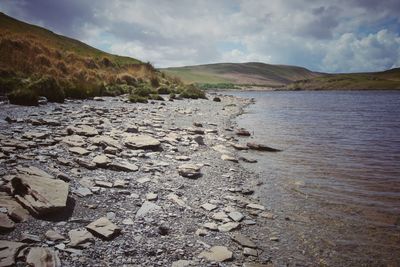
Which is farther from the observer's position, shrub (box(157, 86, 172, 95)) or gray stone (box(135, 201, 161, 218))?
shrub (box(157, 86, 172, 95))

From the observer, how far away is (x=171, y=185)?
7.26m

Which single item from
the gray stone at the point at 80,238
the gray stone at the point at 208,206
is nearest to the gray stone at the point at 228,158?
the gray stone at the point at 208,206

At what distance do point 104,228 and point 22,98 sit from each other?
13.1 m

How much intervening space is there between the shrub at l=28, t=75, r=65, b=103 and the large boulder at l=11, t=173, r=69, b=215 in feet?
43.8

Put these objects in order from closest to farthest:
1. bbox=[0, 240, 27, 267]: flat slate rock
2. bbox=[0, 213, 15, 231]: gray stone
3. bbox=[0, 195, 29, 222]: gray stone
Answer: bbox=[0, 240, 27, 267]: flat slate rock, bbox=[0, 213, 15, 231]: gray stone, bbox=[0, 195, 29, 222]: gray stone

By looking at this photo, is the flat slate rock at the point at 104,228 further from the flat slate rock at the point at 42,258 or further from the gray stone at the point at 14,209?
the gray stone at the point at 14,209

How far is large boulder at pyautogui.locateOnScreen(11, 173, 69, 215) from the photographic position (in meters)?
4.80

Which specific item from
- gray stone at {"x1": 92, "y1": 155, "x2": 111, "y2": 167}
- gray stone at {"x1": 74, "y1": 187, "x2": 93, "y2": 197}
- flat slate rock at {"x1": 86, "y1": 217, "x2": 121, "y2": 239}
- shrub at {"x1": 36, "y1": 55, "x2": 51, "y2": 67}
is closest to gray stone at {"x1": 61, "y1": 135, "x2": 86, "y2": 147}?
gray stone at {"x1": 92, "y1": 155, "x2": 111, "y2": 167}

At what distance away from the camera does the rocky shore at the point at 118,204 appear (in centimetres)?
429

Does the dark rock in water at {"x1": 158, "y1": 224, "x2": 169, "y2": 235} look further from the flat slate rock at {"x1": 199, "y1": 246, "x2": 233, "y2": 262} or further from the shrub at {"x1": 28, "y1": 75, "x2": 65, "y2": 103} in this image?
the shrub at {"x1": 28, "y1": 75, "x2": 65, "y2": 103}

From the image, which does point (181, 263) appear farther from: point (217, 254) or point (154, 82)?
point (154, 82)

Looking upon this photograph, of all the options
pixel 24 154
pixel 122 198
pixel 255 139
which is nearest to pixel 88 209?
pixel 122 198

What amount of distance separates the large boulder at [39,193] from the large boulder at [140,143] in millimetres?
4023

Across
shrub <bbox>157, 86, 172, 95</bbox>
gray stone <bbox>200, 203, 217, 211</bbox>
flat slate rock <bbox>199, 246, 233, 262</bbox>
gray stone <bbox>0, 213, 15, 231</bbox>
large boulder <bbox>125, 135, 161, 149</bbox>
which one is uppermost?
shrub <bbox>157, 86, 172, 95</bbox>
